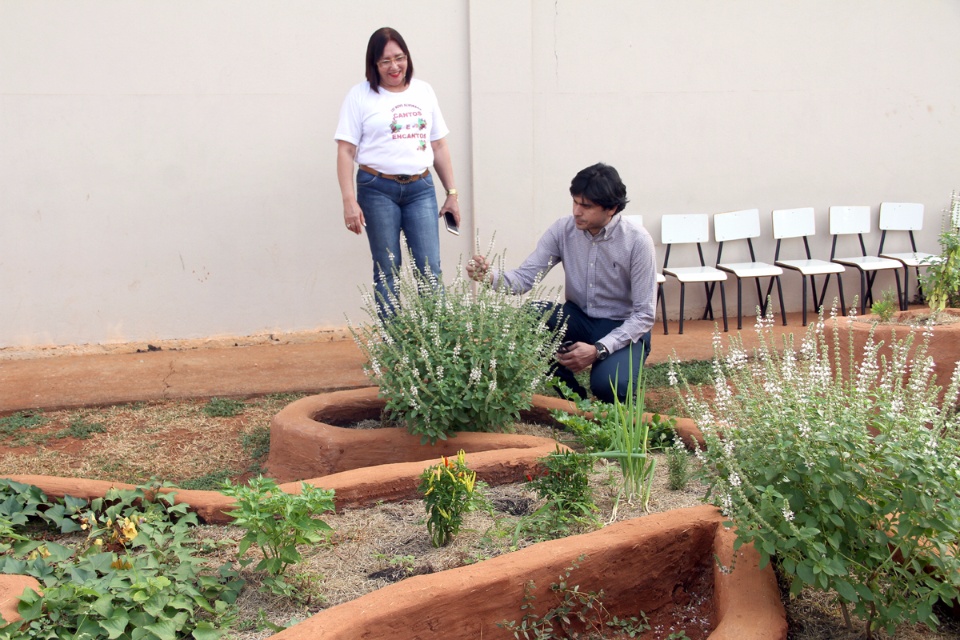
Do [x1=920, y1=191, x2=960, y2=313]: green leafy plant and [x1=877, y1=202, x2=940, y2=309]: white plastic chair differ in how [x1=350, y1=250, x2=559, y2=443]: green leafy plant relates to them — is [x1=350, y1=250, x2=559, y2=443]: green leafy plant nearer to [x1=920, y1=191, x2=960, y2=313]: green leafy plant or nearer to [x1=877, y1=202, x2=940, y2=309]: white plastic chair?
[x1=920, y1=191, x2=960, y2=313]: green leafy plant

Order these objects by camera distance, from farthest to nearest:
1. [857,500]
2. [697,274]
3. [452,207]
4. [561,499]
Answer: [697,274]
[452,207]
[561,499]
[857,500]

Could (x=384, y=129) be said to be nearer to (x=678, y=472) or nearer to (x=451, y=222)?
(x=451, y=222)

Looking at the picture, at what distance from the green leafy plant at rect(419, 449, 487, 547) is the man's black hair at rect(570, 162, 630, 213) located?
1.71m

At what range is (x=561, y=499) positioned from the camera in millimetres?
2914

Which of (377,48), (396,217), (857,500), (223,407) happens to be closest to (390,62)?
(377,48)

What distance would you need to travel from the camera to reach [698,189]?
7.05m

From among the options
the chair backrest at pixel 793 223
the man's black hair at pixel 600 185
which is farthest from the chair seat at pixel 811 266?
the man's black hair at pixel 600 185

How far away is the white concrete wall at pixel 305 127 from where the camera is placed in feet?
19.5

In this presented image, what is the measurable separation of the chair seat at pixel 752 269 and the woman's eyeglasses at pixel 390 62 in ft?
10.6

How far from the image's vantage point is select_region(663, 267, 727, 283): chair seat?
662 centimetres

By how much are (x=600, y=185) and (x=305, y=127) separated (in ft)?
9.44

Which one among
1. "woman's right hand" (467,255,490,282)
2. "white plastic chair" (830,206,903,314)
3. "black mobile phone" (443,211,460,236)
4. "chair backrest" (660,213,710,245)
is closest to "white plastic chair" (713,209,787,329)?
"chair backrest" (660,213,710,245)

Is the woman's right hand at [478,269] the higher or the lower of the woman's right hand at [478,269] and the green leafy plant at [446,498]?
the higher

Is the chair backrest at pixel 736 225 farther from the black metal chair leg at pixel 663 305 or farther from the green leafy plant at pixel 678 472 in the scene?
the green leafy plant at pixel 678 472
